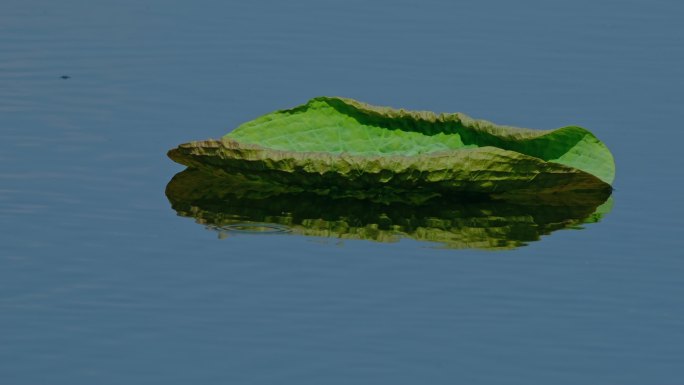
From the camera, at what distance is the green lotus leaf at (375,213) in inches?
466

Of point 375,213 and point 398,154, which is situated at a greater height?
point 398,154

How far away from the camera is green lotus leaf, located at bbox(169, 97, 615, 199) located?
494 inches

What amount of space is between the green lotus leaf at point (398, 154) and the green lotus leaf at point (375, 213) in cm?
11

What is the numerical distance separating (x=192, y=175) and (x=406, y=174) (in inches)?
59.8

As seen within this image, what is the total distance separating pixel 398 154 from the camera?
13.3 metres

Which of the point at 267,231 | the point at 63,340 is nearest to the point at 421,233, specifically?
the point at 267,231

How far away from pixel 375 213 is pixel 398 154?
1.03 meters

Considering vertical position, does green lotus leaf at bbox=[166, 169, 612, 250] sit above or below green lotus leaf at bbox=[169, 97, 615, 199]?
below

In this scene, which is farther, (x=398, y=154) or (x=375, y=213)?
(x=398, y=154)

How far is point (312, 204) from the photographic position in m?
12.6

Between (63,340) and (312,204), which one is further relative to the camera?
(312,204)

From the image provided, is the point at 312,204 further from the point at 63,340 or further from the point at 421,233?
the point at 63,340

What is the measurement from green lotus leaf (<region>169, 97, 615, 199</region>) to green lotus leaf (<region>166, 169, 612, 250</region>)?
0.35 ft

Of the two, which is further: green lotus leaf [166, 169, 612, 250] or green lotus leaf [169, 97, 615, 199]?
green lotus leaf [169, 97, 615, 199]
